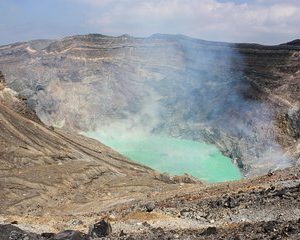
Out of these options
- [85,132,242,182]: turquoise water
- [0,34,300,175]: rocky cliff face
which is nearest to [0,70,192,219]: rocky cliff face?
[85,132,242,182]: turquoise water

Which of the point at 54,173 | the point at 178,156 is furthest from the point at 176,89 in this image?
the point at 54,173

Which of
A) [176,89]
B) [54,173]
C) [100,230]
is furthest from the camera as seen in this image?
[176,89]

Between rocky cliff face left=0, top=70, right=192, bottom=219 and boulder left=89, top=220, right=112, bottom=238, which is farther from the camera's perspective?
rocky cliff face left=0, top=70, right=192, bottom=219

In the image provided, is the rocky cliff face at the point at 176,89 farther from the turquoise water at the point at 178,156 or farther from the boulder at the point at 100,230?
the boulder at the point at 100,230

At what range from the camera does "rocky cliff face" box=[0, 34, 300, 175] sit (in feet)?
149

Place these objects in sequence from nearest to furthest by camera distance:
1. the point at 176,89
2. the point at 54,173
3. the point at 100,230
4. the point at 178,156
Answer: the point at 100,230, the point at 54,173, the point at 178,156, the point at 176,89

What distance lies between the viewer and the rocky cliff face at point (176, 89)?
45.6 m

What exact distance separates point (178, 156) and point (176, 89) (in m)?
12.7

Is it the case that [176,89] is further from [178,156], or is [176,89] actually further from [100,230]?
[100,230]

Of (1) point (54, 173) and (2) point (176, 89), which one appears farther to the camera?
(2) point (176, 89)

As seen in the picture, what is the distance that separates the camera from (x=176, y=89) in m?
55.3

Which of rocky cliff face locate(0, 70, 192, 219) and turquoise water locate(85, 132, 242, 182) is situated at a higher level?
rocky cliff face locate(0, 70, 192, 219)

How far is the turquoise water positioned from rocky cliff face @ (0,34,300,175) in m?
1.14

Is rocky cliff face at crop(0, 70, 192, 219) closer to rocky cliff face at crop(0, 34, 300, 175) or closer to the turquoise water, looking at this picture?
the turquoise water
